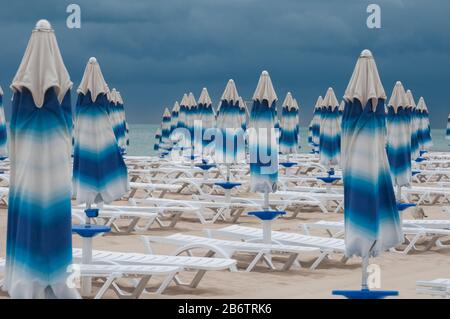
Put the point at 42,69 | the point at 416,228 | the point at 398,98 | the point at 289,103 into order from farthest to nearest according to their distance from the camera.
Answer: the point at 289,103, the point at 398,98, the point at 416,228, the point at 42,69

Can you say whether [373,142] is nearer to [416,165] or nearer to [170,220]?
[170,220]

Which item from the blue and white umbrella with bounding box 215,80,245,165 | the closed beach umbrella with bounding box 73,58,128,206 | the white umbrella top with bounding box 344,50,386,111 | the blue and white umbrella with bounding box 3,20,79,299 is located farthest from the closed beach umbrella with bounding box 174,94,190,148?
the blue and white umbrella with bounding box 3,20,79,299

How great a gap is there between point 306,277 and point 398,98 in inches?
117

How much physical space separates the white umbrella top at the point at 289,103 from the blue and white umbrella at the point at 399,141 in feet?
31.9

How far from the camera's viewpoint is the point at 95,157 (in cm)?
729

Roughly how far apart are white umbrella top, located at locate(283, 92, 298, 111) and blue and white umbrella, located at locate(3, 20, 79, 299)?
597 inches

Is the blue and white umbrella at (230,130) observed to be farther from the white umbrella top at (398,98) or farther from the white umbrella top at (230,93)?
the white umbrella top at (398,98)

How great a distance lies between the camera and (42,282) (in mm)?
4688

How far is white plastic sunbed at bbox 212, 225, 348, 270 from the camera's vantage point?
8.52m

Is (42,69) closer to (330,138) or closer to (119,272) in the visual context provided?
(119,272)

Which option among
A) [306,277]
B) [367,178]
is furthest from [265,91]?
[367,178]

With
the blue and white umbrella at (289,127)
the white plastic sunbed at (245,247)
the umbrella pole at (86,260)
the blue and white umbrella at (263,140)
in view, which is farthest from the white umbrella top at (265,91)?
the blue and white umbrella at (289,127)

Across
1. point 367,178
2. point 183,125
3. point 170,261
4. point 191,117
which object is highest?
point 191,117
